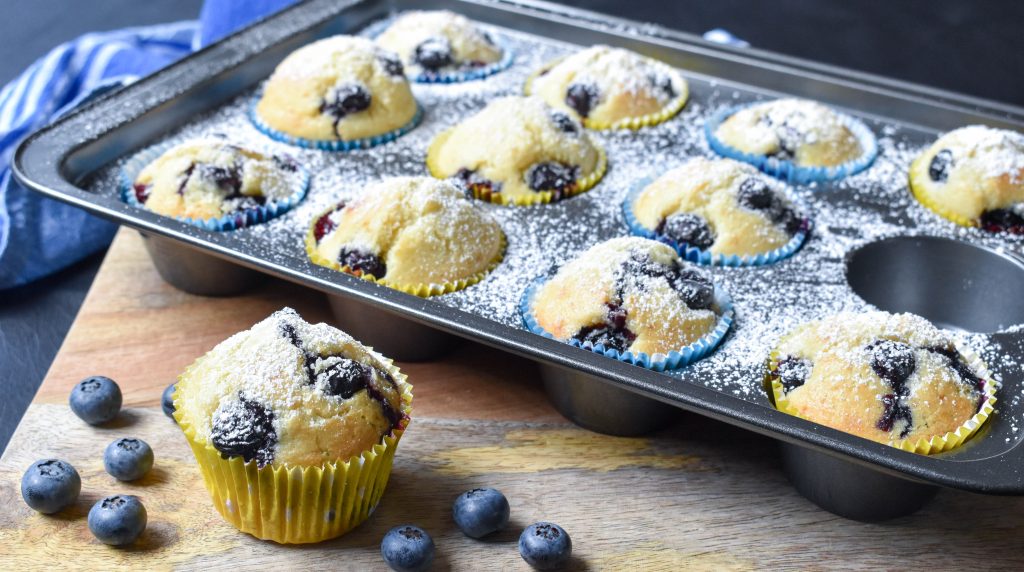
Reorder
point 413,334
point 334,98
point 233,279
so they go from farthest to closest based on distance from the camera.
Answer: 1. point 334,98
2. point 233,279
3. point 413,334

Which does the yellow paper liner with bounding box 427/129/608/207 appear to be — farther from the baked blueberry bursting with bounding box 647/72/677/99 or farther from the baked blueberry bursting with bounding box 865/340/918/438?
the baked blueberry bursting with bounding box 865/340/918/438

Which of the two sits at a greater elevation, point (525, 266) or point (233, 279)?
point (525, 266)

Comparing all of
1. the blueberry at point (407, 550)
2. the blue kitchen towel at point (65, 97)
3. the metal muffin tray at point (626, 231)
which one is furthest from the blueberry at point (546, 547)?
the blue kitchen towel at point (65, 97)

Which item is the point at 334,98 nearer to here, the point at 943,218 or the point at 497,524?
the point at 497,524

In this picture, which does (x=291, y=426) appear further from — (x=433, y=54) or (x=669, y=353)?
(x=433, y=54)

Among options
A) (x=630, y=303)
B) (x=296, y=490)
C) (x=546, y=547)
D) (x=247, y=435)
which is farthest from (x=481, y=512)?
(x=630, y=303)

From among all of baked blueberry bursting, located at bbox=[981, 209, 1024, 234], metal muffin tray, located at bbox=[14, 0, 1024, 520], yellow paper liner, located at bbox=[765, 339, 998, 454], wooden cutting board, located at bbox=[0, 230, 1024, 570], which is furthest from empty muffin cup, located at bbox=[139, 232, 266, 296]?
baked blueberry bursting, located at bbox=[981, 209, 1024, 234]

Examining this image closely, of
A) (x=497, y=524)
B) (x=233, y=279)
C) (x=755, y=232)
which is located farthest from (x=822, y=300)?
(x=233, y=279)
